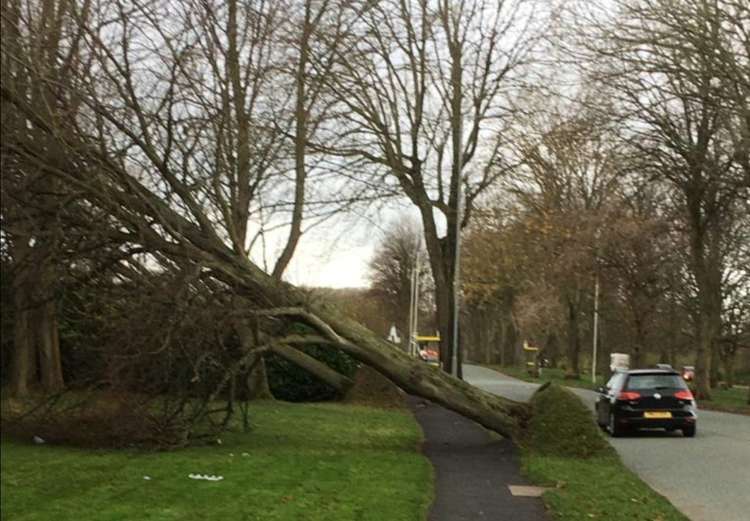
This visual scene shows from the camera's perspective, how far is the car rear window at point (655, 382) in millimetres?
21281

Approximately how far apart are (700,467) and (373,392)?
508 inches

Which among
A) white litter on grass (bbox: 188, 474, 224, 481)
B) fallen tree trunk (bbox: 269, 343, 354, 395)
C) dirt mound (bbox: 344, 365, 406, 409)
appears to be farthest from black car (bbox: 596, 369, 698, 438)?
white litter on grass (bbox: 188, 474, 224, 481)

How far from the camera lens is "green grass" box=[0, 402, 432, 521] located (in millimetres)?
9008

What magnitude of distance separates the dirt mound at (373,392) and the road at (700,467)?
7.43 metres

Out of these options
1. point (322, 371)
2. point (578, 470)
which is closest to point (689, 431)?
point (578, 470)

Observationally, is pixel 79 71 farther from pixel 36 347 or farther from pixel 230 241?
pixel 36 347

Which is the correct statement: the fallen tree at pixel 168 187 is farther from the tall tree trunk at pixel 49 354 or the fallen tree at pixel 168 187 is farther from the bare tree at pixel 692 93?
the bare tree at pixel 692 93

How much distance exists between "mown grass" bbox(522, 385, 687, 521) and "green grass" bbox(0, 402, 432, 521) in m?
1.62

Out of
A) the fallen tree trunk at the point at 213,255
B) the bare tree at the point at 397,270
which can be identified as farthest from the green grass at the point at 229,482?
the bare tree at the point at 397,270

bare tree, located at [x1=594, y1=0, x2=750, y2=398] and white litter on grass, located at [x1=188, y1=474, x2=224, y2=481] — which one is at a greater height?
bare tree, located at [x1=594, y1=0, x2=750, y2=398]

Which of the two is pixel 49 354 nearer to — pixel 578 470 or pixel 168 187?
pixel 168 187

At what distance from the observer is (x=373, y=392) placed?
2734 centimetres

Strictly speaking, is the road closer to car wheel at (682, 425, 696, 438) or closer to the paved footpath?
car wheel at (682, 425, 696, 438)

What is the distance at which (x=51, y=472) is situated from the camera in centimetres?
1077
